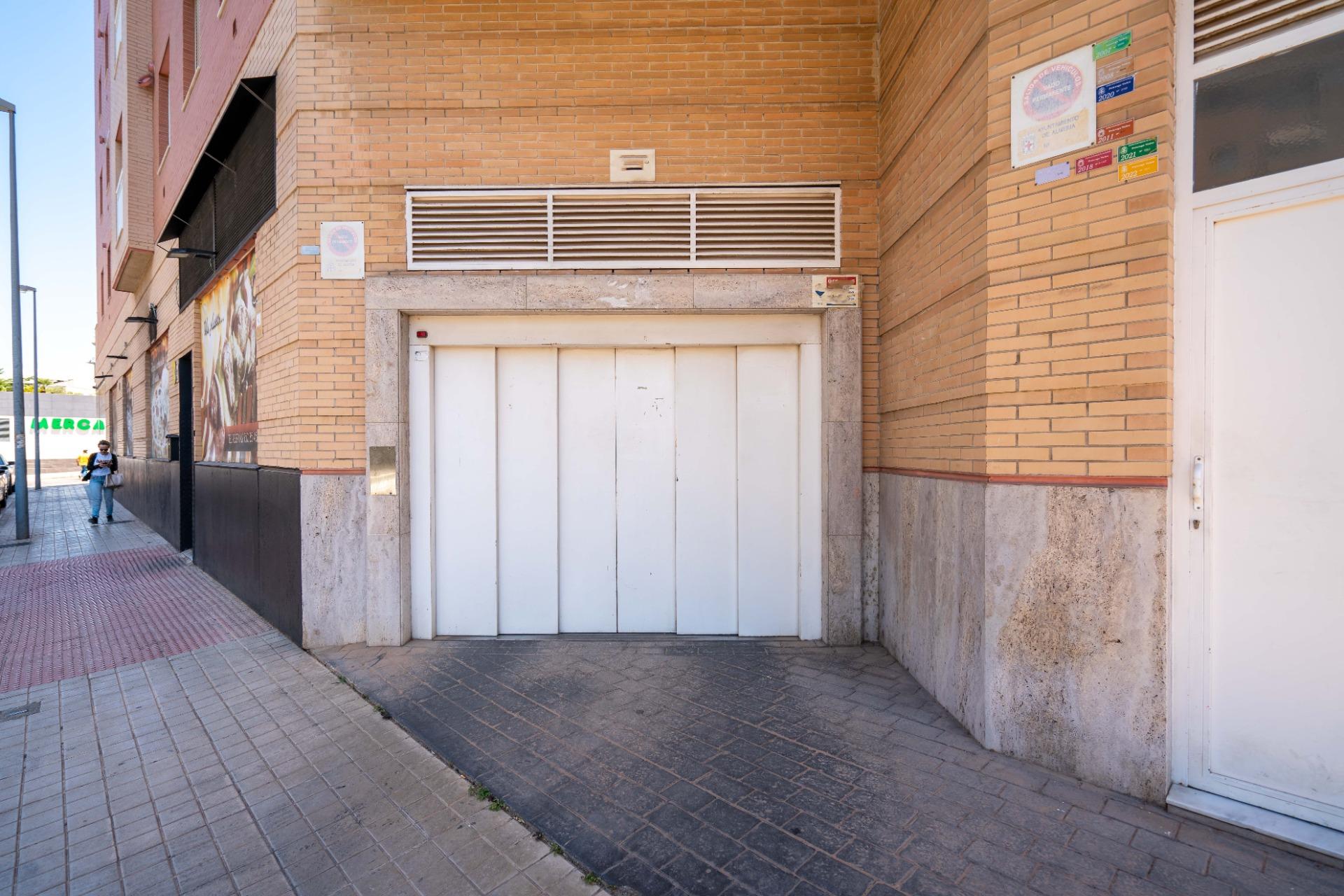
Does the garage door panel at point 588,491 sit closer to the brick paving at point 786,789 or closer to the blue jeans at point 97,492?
the brick paving at point 786,789

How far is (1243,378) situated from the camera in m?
2.99

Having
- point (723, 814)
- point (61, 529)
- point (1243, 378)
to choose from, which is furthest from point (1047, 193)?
point (61, 529)

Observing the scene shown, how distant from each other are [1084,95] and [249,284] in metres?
7.76

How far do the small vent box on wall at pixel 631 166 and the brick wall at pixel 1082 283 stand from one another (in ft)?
8.78

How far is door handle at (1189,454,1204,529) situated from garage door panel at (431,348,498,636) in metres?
4.88

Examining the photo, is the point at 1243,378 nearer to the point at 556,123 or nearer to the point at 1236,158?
the point at 1236,158

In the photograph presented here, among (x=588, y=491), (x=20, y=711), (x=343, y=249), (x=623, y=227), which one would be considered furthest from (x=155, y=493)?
(x=623, y=227)

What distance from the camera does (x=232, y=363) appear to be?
7.67 meters

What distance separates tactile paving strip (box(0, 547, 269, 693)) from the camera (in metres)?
5.34

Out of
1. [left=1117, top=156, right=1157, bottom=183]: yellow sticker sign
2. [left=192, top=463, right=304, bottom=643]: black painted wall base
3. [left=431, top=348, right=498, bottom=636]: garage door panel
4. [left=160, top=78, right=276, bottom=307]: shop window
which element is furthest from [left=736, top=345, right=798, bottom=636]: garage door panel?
[left=160, top=78, right=276, bottom=307]: shop window

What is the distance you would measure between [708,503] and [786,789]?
9.04ft

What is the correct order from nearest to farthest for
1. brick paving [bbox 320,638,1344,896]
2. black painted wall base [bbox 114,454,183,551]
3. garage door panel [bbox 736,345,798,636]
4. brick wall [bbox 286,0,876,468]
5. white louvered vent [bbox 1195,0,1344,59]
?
1. brick paving [bbox 320,638,1344,896]
2. white louvered vent [bbox 1195,0,1344,59]
3. brick wall [bbox 286,0,876,468]
4. garage door panel [bbox 736,345,798,636]
5. black painted wall base [bbox 114,454,183,551]

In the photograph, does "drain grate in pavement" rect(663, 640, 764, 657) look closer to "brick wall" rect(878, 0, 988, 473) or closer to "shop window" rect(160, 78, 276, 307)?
"brick wall" rect(878, 0, 988, 473)

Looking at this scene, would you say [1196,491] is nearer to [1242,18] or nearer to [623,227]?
[1242,18]
